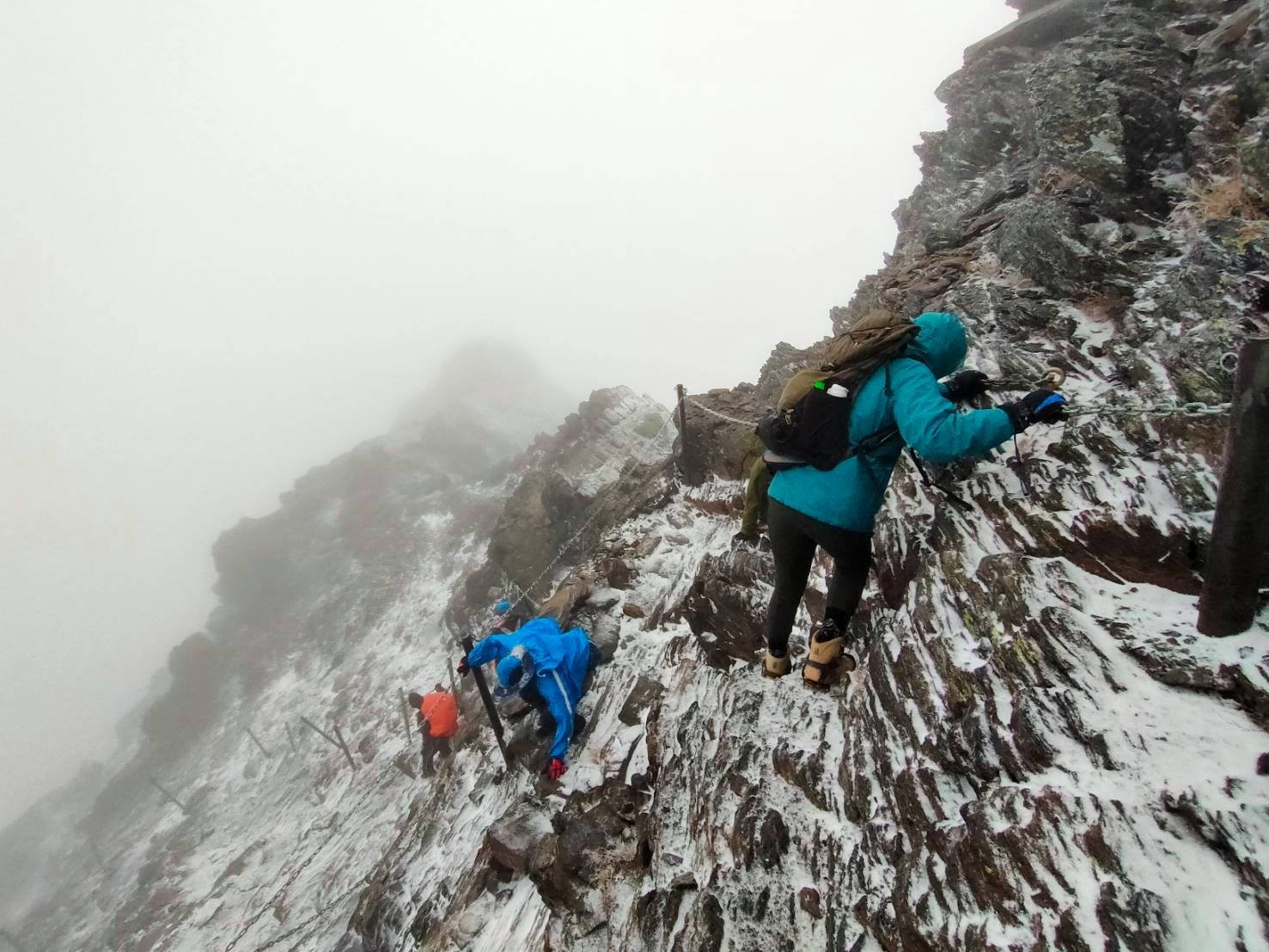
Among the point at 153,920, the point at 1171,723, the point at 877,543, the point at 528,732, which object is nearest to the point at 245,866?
the point at 153,920

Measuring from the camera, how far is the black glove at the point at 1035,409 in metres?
3.74

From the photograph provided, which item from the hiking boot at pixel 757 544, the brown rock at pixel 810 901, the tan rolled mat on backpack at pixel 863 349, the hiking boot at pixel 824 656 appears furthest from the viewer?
the hiking boot at pixel 757 544

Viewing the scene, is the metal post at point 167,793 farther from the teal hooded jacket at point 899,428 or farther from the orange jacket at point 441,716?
the teal hooded jacket at point 899,428

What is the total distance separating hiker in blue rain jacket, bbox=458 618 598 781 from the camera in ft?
31.0

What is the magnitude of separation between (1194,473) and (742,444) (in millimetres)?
9181

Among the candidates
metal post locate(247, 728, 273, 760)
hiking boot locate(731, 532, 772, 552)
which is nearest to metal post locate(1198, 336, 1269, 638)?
hiking boot locate(731, 532, 772, 552)

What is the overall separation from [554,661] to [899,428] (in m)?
7.50

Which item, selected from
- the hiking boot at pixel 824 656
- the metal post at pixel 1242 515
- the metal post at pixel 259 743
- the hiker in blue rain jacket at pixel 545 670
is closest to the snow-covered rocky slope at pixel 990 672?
the metal post at pixel 1242 515

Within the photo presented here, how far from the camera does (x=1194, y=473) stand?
14.9 ft

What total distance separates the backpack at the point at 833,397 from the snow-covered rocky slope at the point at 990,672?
203 cm

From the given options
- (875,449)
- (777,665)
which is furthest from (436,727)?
(875,449)

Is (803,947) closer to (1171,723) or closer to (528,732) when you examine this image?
(1171,723)

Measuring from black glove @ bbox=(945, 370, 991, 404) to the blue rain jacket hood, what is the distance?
757 cm

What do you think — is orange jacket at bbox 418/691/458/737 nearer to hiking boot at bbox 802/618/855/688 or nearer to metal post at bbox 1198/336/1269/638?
hiking boot at bbox 802/618/855/688
